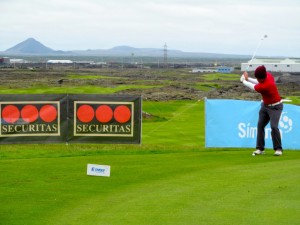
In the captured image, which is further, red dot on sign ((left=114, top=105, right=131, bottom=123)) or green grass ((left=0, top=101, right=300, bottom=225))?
red dot on sign ((left=114, top=105, right=131, bottom=123))

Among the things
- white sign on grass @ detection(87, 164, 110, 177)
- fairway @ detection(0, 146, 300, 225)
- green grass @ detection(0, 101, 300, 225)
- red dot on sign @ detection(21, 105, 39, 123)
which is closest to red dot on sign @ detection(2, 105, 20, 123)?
red dot on sign @ detection(21, 105, 39, 123)

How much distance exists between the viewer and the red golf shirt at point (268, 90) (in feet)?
47.9

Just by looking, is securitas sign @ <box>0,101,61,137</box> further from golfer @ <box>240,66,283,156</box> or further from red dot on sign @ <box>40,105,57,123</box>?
golfer @ <box>240,66,283,156</box>

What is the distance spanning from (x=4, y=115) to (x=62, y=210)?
868cm

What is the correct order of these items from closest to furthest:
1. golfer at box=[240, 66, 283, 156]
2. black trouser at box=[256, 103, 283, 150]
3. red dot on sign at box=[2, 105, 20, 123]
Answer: golfer at box=[240, 66, 283, 156]
black trouser at box=[256, 103, 283, 150]
red dot on sign at box=[2, 105, 20, 123]

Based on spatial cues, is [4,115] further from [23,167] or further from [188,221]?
[188,221]

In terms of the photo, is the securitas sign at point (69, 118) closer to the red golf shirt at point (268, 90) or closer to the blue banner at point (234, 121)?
the blue banner at point (234, 121)

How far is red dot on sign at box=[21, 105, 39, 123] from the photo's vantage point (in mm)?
17531

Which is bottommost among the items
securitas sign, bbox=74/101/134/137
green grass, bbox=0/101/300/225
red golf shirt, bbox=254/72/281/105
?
green grass, bbox=0/101/300/225

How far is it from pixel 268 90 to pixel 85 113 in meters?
5.35

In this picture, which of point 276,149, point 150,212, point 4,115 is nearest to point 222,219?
point 150,212

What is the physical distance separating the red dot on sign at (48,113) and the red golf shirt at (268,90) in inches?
230

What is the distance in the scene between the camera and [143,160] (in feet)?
47.2

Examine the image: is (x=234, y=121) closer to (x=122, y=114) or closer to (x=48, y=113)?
(x=122, y=114)
